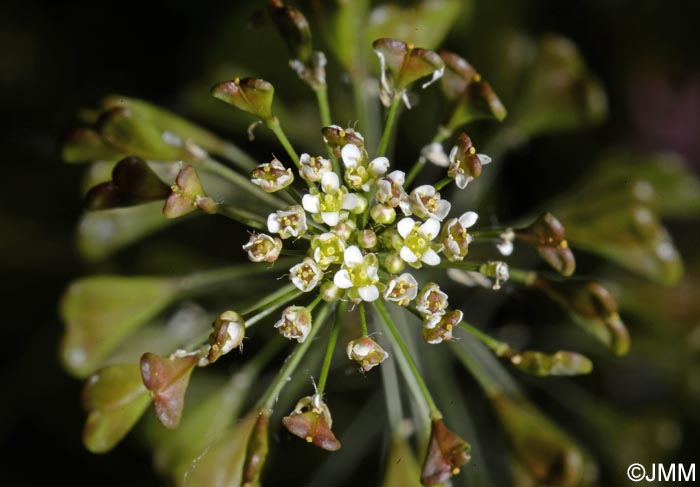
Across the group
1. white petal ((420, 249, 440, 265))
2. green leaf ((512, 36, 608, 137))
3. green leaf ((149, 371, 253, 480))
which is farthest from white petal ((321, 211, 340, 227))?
green leaf ((512, 36, 608, 137))

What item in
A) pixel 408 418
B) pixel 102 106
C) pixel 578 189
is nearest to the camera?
pixel 102 106

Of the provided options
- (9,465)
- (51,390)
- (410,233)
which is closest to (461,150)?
(410,233)

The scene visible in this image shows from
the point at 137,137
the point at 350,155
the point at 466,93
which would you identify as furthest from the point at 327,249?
the point at 137,137

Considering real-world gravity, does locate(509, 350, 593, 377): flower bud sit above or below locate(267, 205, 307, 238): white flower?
below

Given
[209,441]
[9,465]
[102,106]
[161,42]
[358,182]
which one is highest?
[358,182]

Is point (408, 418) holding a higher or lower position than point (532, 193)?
lower

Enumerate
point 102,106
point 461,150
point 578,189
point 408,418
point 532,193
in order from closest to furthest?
point 461,150 < point 102,106 < point 408,418 < point 578,189 < point 532,193

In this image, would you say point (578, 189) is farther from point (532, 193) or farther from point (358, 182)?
point (358, 182)

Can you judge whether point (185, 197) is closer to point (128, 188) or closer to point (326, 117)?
point (128, 188)

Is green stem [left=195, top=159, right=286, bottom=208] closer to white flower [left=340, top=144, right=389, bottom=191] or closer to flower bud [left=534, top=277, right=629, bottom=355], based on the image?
white flower [left=340, top=144, right=389, bottom=191]
